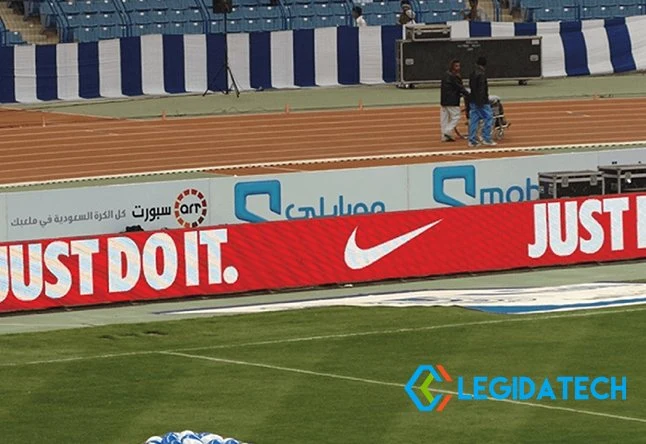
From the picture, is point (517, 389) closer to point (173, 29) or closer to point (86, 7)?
point (173, 29)

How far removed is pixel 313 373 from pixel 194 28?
3252cm

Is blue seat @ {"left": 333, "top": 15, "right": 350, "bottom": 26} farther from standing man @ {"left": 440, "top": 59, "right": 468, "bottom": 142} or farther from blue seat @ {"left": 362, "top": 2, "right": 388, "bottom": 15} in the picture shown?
standing man @ {"left": 440, "top": 59, "right": 468, "bottom": 142}

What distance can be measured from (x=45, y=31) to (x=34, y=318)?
27.7 m

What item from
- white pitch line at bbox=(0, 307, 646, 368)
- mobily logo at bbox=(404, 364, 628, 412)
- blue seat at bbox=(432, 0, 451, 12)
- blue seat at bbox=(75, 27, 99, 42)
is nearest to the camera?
mobily logo at bbox=(404, 364, 628, 412)

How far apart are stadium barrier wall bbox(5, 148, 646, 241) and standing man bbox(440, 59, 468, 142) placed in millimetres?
7697

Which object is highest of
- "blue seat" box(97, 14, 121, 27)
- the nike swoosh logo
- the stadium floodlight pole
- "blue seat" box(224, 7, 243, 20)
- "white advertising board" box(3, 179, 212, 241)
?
"blue seat" box(224, 7, 243, 20)

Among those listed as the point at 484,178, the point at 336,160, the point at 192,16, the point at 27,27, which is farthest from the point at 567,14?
the point at 484,178

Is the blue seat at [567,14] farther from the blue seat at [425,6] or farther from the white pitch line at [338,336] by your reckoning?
the white pitch line at [338,336]

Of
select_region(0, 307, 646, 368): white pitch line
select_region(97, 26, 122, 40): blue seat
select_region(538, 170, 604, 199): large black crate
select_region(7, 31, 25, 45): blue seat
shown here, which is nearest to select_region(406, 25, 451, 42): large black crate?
select_region(97, 26, 122, 40): blue seat

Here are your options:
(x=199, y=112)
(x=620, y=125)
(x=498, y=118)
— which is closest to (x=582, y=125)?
(x=620, y=125)

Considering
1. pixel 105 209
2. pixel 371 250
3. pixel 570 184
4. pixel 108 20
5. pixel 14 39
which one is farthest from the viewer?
pixel 108 20

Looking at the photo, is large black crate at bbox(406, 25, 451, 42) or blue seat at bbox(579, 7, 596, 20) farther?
blue seat at bbox(579, 7, 596, 20)

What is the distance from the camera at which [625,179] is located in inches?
1262

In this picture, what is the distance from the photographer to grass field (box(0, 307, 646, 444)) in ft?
60.1
